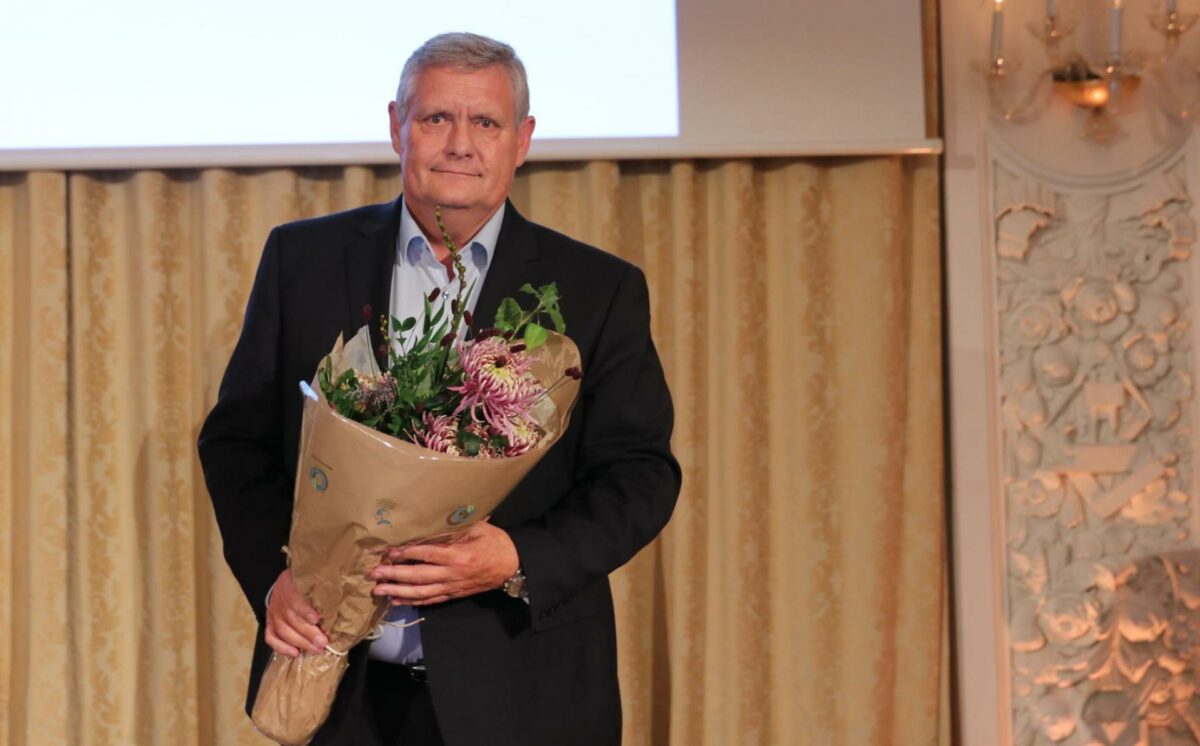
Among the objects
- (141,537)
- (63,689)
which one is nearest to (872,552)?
(141,537)

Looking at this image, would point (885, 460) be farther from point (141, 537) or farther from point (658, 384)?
point (141, 537)

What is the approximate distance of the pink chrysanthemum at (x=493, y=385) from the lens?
1.44 m

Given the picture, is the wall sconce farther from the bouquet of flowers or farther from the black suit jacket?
the bouquet of flowers

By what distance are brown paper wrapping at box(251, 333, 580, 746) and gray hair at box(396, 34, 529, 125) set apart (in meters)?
0.49

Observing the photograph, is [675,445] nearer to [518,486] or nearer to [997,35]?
[997,35]

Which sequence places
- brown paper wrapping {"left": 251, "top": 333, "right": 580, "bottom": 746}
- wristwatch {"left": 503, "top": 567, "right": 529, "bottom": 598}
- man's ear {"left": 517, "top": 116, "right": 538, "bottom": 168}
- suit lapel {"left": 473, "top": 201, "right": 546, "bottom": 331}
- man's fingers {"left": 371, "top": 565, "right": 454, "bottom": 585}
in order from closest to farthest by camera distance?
brown paper wrapping {"left": 251, "top": 333, "right": 580, "bottom": 746} → man's fingers {"left": 371, "top": 565, "right": 454, "bottom": 585} → wristwatch {"left": 503, "top": 567, "right": 529, "bottom": 598} → suit lapel {"left": 473, "top": 201, "right": 546, "bottom": 331} → man's ear {"left": 517, "top": 116, "right": 538, "bottom": 168}

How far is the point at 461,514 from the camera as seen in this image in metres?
1.51

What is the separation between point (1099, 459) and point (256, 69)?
2314mm

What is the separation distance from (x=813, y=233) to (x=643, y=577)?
3.20 feet

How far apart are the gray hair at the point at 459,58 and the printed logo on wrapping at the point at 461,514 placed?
67 centimetres

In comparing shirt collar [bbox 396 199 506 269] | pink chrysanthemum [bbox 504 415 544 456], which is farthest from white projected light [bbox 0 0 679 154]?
pink chrysanthemum [bbox 504 415 544 456]

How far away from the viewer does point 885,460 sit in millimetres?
3299

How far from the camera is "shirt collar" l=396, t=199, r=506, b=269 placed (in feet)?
6.26

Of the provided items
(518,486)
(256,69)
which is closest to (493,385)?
(518,486)
